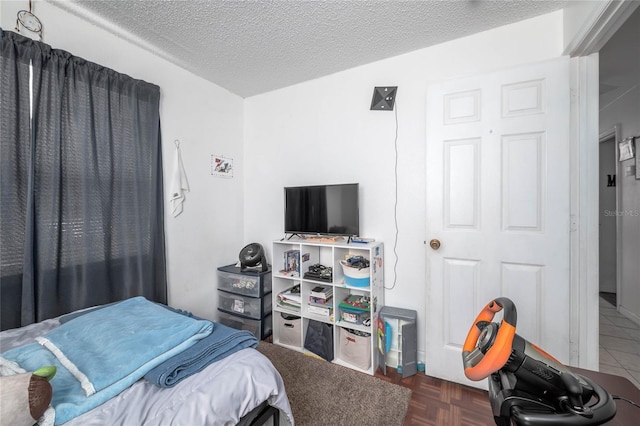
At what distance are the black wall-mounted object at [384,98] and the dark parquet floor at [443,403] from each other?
209 cm

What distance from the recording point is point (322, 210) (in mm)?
2197

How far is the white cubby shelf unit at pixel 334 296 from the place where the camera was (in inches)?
74.6

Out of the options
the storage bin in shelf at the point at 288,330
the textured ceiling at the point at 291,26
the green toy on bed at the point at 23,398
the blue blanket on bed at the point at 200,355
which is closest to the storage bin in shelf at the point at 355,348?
the storage bin in shelf at the point at 288,330

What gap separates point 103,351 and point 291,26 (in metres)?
2.06

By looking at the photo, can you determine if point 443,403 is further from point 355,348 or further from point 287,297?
point 287,297

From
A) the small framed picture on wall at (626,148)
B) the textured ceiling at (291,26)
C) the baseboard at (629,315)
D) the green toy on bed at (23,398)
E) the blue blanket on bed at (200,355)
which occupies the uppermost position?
the textured ceiling at (291,26)

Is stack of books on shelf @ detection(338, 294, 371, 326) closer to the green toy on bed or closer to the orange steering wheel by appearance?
the orange steering wheel

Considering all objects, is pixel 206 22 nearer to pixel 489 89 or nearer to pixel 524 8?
pixel 489 89

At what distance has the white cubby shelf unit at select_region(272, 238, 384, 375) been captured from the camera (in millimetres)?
1895

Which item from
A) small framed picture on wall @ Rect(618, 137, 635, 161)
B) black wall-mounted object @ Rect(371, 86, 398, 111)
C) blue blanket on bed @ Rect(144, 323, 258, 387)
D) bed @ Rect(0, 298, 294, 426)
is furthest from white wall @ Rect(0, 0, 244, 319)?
small framed picture on wall @ Rect(618, 137, 635, 161)

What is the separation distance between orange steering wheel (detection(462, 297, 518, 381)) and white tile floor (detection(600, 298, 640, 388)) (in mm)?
2010

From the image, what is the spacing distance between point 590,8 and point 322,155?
1.83m

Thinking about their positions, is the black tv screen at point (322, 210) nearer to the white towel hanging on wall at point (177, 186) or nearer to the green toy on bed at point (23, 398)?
the white towel hanging on wall at point (177, 186)

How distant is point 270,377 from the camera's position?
97cm
